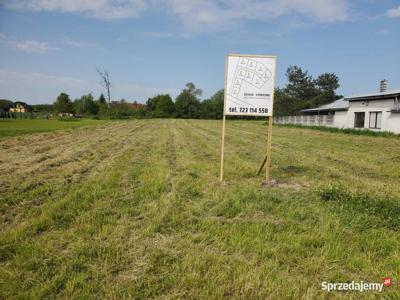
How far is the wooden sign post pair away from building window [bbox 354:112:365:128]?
25.1 m

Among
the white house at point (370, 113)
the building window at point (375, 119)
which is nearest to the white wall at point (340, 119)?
the white house at point (370, 113)

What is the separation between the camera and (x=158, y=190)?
5.08 metres

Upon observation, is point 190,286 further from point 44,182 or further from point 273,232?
point 44,182

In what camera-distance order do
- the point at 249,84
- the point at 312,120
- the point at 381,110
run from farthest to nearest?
the point at 312,120, the point at 381,110, the point at 249,84

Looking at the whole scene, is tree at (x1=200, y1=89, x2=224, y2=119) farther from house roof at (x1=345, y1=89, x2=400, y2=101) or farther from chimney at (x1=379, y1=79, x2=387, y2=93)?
house roof at (x1=345, y1=89, x2=400, y2=101)

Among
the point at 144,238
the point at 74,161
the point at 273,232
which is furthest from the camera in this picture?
the point at 74,161

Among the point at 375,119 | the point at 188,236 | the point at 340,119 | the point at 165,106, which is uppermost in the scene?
the point at 165,106

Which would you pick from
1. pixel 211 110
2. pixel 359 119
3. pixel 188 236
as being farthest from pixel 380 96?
pixel 211 110

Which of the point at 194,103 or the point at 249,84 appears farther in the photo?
the point at 194,103

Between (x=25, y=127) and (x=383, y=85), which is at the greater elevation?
(x=383, y=85)

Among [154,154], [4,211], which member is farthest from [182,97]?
[4,211]

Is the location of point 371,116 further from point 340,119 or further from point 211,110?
point 211,110

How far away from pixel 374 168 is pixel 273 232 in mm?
6435

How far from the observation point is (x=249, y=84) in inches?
225
